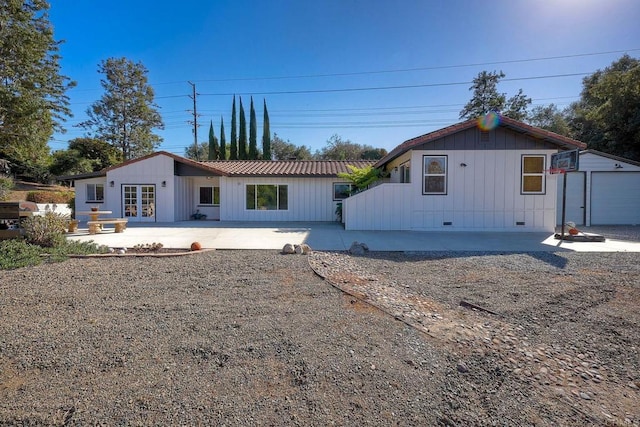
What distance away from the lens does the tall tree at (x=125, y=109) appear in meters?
32.0

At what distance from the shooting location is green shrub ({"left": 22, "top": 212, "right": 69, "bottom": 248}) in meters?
7.83

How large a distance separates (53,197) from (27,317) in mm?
27145

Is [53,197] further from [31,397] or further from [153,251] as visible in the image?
[31,397]

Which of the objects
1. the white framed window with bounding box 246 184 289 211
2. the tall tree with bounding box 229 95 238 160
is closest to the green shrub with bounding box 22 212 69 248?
the white framed window with bounding box 246 184 289 211

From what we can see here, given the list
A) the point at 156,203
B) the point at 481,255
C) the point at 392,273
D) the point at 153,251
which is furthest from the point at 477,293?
the point at 156,203

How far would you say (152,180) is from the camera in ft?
52.4

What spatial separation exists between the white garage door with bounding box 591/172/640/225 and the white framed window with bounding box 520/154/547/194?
435 cm

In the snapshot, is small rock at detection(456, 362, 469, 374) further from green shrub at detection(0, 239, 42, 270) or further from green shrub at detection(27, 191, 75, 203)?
green shrub at detection(27, 191, 75, 203)

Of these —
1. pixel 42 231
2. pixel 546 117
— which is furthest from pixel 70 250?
pixel 546 117

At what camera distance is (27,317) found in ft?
12.5

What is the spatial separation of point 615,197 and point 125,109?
38.5 m

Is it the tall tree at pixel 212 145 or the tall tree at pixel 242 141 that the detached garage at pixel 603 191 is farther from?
the tall tree at pixel 212 145

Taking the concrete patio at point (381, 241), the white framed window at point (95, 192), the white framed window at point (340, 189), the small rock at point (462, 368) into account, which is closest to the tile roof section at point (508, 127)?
the concrete patio at point (381, 241)

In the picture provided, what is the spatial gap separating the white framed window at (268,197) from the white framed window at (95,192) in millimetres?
7918
